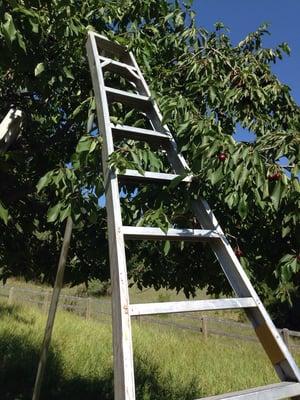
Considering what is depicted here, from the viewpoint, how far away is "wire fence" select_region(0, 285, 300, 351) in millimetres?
11305

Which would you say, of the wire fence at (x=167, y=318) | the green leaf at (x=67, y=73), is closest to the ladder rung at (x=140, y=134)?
the green leaf at (x=67, y=73)

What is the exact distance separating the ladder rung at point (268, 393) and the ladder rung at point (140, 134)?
138cm

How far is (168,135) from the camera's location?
2.80 metres

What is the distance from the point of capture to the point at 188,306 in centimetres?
201

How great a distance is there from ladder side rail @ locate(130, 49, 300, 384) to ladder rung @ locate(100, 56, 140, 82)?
53 centimetres

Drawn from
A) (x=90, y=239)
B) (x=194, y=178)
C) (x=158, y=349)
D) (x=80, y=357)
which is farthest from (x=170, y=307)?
(x=158, y=349)

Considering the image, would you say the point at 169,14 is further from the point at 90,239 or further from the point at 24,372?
the point at 24,372

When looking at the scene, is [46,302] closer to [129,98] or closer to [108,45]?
[108,45]

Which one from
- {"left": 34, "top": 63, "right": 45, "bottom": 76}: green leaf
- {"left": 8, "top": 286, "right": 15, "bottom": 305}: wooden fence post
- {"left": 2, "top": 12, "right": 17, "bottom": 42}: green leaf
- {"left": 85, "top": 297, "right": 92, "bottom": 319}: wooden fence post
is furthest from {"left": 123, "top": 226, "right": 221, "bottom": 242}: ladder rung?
{"left": 8, "top": 286, "right": 15, "bottom": 305}: wooden fence post

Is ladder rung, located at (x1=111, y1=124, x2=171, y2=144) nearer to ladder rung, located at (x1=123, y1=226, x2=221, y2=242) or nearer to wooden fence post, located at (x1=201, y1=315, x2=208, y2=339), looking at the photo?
ladder rung, located at (x1=123, y1=226, x2=221, y2=242)

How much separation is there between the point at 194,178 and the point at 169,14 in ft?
7.00

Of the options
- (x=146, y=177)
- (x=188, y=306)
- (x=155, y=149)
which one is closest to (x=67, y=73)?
(x=155, y=149)

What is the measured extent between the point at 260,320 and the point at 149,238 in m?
0.61

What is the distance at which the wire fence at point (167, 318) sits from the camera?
37.1 feet
